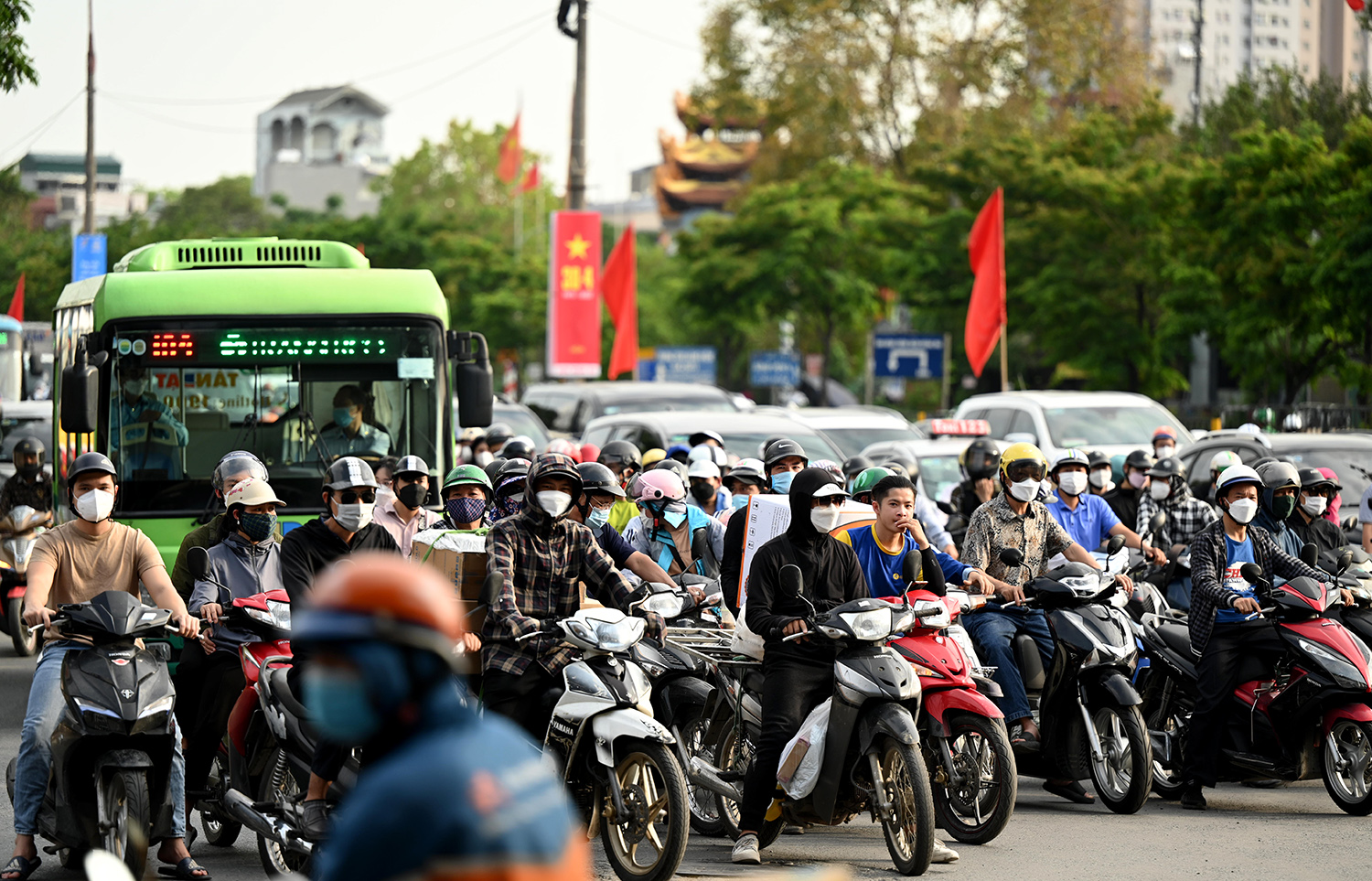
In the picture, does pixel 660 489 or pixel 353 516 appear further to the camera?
pixel 660 489

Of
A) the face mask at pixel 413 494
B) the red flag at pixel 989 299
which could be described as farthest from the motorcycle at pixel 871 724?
the red flag at pixel 989 299

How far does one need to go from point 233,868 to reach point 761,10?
45.4 m

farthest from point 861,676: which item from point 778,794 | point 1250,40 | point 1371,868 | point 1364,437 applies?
point 1250,40

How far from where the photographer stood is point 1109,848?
7824 millimetres

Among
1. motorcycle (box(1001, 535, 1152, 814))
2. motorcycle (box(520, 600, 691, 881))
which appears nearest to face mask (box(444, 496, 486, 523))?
motorcycle (box(520, 600, 691, 881))

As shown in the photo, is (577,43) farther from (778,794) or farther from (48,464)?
(778,794)

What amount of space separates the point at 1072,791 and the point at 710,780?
2.40 m

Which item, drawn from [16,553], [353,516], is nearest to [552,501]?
[353,516]

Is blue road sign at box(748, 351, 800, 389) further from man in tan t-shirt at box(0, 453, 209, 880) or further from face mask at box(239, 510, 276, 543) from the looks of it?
man in tan t-shirt at box(0, 453, 209, 880)

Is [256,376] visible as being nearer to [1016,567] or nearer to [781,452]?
[781,452]

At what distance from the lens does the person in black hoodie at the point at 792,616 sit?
7293 mm

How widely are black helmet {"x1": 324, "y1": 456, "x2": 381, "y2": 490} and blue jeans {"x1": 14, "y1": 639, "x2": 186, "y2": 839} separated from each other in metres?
1.16

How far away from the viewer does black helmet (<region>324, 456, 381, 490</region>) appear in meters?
7.05

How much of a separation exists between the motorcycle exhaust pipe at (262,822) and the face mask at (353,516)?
1165 mm
